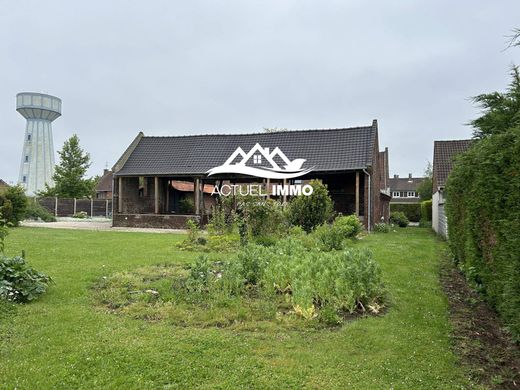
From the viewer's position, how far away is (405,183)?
78562 mm

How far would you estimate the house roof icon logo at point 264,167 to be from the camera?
867 inches

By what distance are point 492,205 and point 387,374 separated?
274 centimetres

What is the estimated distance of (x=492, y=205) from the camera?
4914mm

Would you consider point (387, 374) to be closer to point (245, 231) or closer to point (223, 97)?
point (245, 231)

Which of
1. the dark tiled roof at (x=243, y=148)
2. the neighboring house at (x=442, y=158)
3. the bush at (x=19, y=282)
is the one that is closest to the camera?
the bush at (x=19, y=282)

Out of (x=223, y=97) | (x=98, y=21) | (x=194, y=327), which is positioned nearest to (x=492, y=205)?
(x=194, y=327)

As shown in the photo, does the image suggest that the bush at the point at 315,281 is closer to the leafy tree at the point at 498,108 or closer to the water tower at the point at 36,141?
the leafy tree at the point at 498,108

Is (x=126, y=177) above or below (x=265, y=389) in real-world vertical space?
above

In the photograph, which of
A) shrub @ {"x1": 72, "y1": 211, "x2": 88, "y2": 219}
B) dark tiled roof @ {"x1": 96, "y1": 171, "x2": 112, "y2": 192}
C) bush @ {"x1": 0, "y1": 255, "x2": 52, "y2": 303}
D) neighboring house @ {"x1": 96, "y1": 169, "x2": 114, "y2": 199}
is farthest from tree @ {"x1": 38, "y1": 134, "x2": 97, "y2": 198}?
bush @ {"x1": 0, "y1": 255, "x2": 52, "y2": 303}

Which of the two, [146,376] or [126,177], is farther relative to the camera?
[126,177]

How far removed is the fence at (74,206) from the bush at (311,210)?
27.7 m

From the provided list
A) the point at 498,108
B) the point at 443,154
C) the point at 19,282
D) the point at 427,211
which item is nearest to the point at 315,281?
the point at 19,282

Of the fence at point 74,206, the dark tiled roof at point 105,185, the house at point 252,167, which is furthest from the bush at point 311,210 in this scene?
the dark tiled roof at point 105,185

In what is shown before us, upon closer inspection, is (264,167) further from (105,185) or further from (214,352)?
(105,185)
